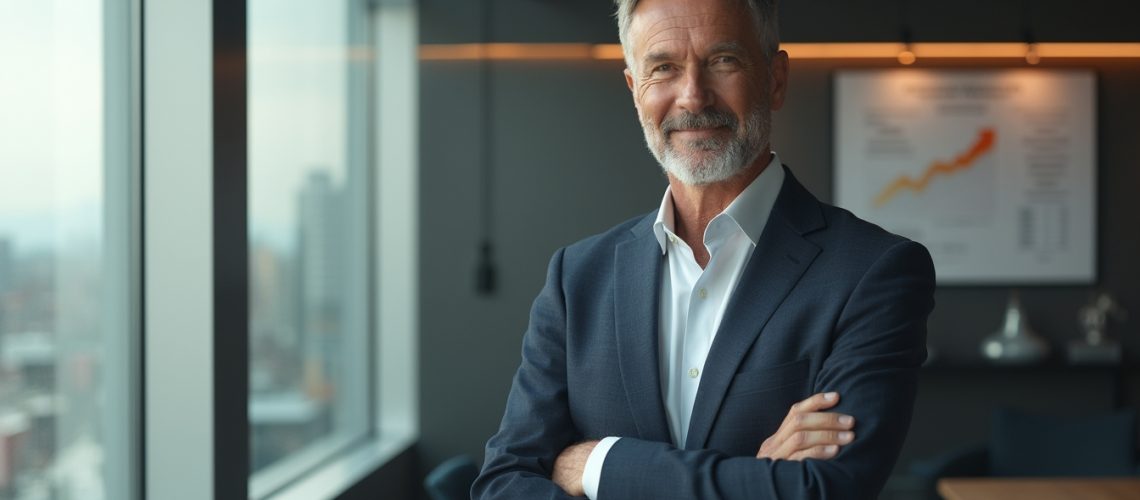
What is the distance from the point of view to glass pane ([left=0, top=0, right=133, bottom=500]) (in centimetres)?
243

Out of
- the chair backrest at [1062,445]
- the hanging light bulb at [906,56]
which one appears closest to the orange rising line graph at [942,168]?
the hanging light bulb at [906,56]

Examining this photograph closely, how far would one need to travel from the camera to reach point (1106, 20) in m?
5.34

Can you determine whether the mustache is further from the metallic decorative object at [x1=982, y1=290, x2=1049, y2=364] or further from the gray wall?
the metallic decorative object at [x1=982, y1=290, x2=1049, y2=364]

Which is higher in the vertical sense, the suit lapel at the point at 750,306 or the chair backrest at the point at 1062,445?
the suit lapel at the point at 750,306

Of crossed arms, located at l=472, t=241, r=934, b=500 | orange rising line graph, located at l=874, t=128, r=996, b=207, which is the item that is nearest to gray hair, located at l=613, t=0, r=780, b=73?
crossed arms, located at l=472, t=241, r=934, b=500

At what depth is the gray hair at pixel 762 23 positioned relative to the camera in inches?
71.1

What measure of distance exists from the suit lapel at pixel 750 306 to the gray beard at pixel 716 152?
0.13 meters

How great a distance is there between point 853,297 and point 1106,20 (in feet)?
14.4

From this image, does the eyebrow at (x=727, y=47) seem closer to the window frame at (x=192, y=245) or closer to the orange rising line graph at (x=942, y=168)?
the window frame at (x=192, y=245)

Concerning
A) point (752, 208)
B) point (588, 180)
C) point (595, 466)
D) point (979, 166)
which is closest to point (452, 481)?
point (595, 466)

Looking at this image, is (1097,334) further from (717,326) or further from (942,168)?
(717,326)

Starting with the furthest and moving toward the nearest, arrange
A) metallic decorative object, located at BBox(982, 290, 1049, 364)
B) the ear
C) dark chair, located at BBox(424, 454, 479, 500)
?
metallic decorative object, located at BBox(982, 290, 1049, 364)
dark chair, located at BBox(424, 454, 479, 500)
the ear

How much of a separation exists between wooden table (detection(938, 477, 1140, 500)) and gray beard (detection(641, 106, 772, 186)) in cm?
225

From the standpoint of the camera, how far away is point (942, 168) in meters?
5.36
